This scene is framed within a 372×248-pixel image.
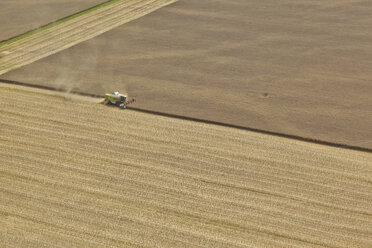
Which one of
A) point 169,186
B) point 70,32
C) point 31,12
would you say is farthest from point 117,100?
point 31,12

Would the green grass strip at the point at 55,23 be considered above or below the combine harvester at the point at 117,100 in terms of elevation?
above

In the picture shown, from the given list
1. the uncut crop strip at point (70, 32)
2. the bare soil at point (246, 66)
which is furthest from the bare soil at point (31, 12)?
the bare soil at point (246, 66)

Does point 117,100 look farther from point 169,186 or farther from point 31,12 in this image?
point 31,12

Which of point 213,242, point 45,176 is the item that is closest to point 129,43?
point 45,176

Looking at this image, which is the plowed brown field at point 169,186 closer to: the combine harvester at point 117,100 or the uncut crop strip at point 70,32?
the combine harvester at point 117,100

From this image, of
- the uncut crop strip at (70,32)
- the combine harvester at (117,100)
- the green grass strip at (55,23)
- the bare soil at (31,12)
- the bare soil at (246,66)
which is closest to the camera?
the bare soil at (246,66)

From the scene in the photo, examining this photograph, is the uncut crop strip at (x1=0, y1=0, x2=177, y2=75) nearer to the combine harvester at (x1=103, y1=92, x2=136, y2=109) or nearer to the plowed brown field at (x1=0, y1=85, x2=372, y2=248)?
the plowed brown field at (x1=0, y1=85, x2=372, y2=248)

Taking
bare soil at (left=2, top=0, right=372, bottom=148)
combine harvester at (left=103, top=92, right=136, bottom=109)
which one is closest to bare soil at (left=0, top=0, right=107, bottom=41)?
bare soil at (left=2, top=0, right=372, bottom=148)
